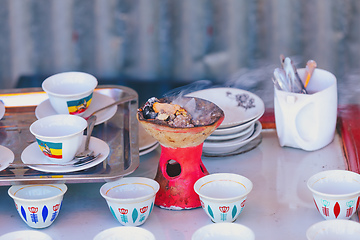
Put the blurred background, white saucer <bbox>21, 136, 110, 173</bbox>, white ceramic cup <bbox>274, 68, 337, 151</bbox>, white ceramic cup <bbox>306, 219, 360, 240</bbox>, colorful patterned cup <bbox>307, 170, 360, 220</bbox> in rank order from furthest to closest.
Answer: the blurred background < white ceramic cup <bbox>274, 68, 337, 151</bbox> < white saucer <bbox>21, 136, 110, 173</bbox> < colorful patterned cup <bbox>307, 170, 360, 220</bbox> < white ceramic cup <bbox>306, 219, 360, 240</bbox>

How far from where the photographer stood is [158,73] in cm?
283

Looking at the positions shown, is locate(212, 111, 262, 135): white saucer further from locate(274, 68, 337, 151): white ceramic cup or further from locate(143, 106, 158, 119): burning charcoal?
locate(143, 106, 158, 119): burning charcoal

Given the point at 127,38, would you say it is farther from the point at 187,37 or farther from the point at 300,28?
the point at 300,28

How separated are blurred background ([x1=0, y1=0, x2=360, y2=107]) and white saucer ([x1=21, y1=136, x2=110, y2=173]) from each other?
4.27 feet

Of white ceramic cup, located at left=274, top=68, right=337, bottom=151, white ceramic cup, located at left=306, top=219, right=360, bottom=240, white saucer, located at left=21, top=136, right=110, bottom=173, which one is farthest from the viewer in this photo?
white ceramic cup, located at left=274, top=68, right=337, bottom=151

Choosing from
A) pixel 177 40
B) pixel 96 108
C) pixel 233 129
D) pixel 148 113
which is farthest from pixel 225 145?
pixel 177 40

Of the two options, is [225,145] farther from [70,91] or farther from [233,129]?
[70,91]

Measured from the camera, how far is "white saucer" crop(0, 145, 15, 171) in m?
1.40

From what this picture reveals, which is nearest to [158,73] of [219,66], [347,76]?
[219,66]

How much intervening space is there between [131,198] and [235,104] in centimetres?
55

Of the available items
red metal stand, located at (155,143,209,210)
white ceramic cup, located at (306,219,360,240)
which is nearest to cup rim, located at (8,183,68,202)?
red metal stand, located at (155,143,209,210)

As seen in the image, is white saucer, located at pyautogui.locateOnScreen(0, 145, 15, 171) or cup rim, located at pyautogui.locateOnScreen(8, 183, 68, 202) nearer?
cup rim, located at pyautogui.locateOnScreen(8, 183, 68, 202)

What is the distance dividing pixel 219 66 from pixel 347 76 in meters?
0.63

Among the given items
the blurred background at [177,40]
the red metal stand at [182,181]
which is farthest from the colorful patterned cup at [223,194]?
the blurred background at [177,40]
